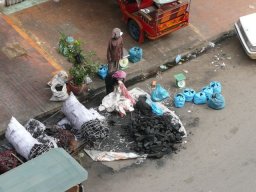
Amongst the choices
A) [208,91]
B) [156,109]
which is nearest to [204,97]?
[208,91]

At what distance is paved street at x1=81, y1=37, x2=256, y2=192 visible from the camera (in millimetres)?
10617

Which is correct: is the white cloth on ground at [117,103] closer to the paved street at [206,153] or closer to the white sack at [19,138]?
the paved street at [206,153]

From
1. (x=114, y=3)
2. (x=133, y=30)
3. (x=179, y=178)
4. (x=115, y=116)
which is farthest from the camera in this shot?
(x=114, y=3)

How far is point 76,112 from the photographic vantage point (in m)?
11.1

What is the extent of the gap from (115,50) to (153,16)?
189cm

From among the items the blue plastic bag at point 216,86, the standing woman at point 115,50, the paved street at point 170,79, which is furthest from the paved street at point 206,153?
the standing woman at point 115,50

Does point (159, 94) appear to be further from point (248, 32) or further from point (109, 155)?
point (248, 32)

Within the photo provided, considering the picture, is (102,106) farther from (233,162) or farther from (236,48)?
(236,48)

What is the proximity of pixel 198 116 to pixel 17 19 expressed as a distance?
5.42 m

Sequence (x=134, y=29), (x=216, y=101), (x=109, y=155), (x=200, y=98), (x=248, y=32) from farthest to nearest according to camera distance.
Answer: (x=134, y=29)
(x=248, y=32)
(x=200, y=98)
(x=216, y=101)
(x=109, y=155)

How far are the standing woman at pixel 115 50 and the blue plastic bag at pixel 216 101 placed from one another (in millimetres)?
2248

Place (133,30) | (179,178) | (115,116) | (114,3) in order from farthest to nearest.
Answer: (114,3), (133,30), (115,116), (179,178)

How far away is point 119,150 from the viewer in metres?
11.1

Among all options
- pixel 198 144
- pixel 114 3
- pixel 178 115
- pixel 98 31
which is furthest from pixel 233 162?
pixel 114 3
